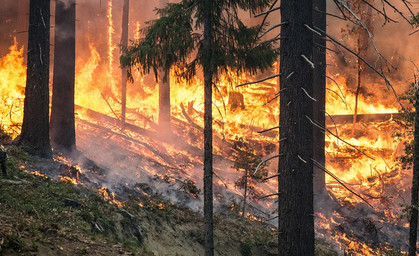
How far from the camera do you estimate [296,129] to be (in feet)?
20.3

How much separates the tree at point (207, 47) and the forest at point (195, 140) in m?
0.03

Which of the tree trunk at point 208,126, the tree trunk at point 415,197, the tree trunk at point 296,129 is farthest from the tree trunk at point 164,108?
the tree trunk at point 296,129

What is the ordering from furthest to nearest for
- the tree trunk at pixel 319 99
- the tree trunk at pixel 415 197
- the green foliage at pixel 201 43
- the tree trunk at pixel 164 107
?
the tree trunk at pixel 164 107
the tree trunk at pixel 319 99
the tree trunk at pixel 415 197
the green foliage at pixel 201 43

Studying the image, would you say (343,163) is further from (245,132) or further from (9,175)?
(9,175)

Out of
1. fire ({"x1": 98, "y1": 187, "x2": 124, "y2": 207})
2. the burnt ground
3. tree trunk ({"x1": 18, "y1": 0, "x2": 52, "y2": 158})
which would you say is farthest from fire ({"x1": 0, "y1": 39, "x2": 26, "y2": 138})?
fire ({"x1": 98, "y1": 187, "x2": 124, "y2": 207})

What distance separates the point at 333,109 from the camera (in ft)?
85.0

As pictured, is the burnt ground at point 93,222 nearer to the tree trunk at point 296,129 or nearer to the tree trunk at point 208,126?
the tree trunk at point 208,126

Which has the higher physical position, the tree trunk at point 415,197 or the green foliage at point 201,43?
the green foliage at point 201,43

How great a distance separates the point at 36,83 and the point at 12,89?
6.38 m

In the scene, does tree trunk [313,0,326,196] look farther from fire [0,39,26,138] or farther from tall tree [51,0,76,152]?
fire [0,39,26,138]

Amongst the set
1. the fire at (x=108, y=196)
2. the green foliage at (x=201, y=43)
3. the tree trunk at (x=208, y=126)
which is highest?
the green foliage at (x=201, y=43)

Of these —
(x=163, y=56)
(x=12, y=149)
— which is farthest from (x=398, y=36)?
(x=12, y=149)

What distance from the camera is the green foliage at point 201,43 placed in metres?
9.48

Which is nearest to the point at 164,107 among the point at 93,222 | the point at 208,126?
the point at 208,126
